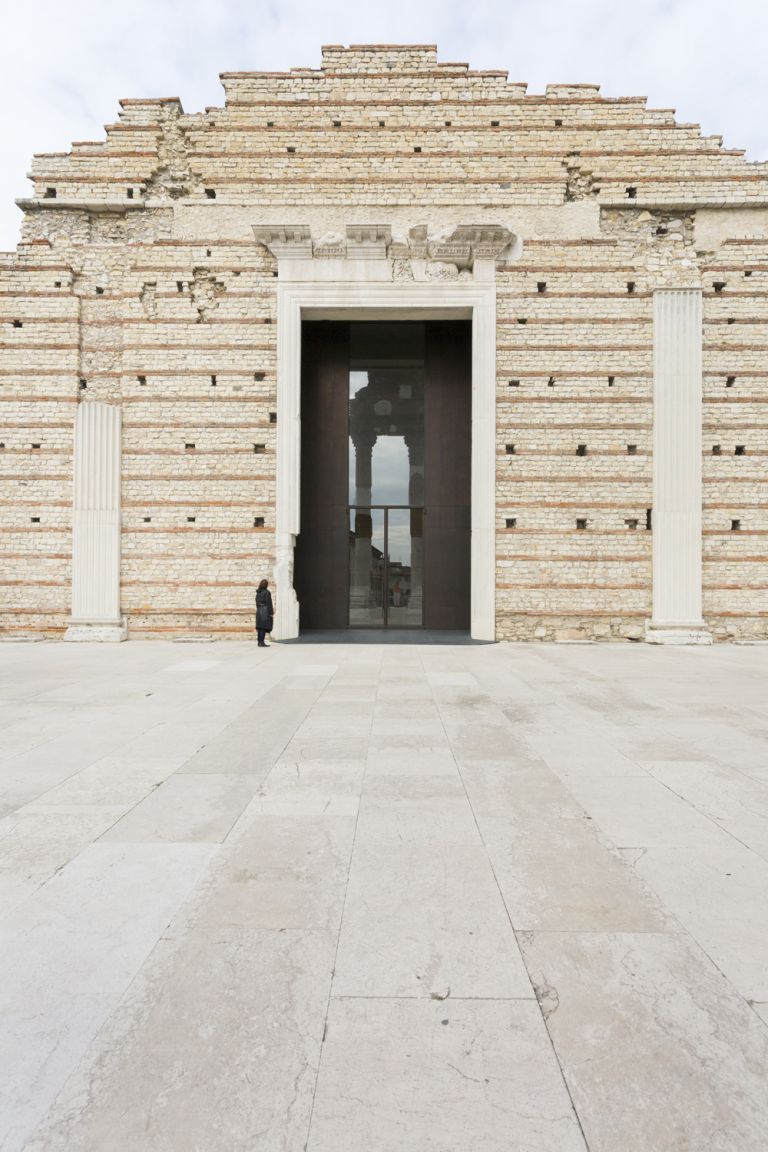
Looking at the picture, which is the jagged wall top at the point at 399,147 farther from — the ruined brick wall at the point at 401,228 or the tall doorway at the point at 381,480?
the tall doorway at the point at 381,480

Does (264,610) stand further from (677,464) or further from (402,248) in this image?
(677,464)

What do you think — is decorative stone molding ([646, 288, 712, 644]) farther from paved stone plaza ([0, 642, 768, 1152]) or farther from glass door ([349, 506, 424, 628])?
paved stone plaza ([0, 642, 768, 1152])

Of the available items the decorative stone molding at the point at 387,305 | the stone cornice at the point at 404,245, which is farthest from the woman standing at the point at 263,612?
the stone cornice at the point at 404,245

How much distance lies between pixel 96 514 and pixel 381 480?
609 cm

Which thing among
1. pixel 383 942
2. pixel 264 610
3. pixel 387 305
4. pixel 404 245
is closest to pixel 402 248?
pixel 404 245

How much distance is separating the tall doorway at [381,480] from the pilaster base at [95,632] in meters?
3.81

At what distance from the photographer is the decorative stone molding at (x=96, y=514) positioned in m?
11.6

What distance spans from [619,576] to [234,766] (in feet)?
32.0

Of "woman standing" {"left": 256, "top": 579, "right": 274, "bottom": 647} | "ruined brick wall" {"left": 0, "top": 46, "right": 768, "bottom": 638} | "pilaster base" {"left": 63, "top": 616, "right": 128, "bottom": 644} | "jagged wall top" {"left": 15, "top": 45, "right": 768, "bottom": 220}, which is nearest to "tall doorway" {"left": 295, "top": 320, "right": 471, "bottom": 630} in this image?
"ruined brick wall" {"left": 0, "top": 46, "right": 768, "bottom": 638}

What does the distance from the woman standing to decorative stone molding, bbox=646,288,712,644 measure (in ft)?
24.5

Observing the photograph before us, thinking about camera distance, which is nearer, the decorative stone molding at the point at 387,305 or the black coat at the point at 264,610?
the black coat at the point at 264,610

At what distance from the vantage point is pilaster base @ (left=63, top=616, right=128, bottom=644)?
11445mm

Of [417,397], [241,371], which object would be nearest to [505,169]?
[417,397]

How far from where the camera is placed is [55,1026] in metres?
1.68
